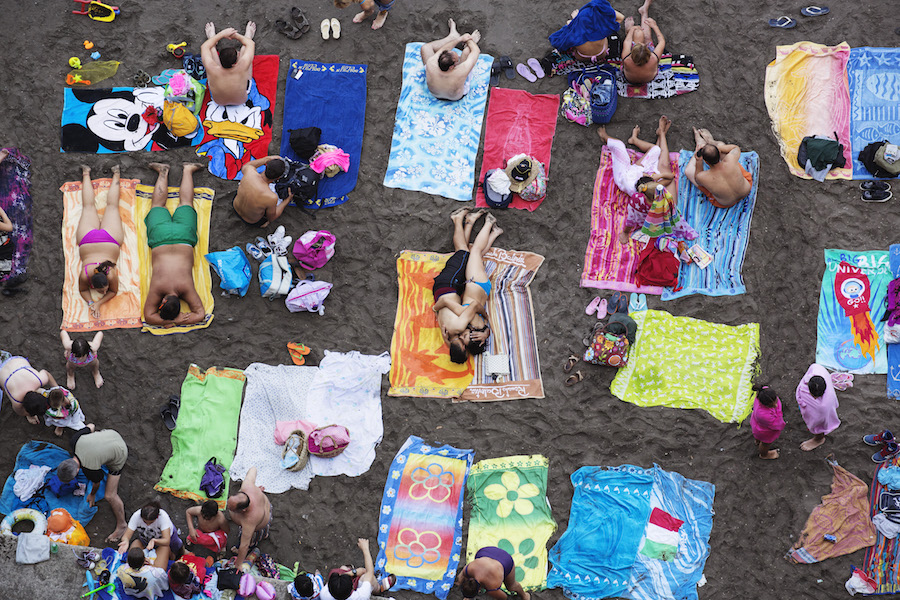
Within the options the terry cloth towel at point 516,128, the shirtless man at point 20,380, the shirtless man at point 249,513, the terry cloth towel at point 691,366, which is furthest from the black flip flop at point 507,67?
the shirtless man at point 20,380

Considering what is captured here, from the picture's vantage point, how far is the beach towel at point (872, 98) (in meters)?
9.40

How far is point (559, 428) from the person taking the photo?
28.3 feet

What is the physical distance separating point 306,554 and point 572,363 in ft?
11.2

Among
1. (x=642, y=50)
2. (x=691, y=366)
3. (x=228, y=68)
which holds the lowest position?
(x=691, y=366)

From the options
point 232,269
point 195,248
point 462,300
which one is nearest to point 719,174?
point 462,300

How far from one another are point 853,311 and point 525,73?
15.0 feet

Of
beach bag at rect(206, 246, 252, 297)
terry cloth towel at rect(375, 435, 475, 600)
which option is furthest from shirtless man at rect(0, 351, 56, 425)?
terry cloth towel at rect(375, 435, 475, 600)

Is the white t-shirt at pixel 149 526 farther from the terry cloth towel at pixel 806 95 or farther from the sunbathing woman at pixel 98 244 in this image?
the terry cloth towel at pixel 806 95

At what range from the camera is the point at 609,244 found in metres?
9.23

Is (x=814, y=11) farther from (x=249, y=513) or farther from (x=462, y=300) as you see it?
(x=249, y=513)

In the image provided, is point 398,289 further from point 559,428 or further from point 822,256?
point 822,256

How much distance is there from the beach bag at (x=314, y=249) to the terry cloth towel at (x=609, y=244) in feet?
9.37

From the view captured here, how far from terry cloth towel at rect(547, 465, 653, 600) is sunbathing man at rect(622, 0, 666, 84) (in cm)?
447

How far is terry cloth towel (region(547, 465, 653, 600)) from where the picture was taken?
319 inches
